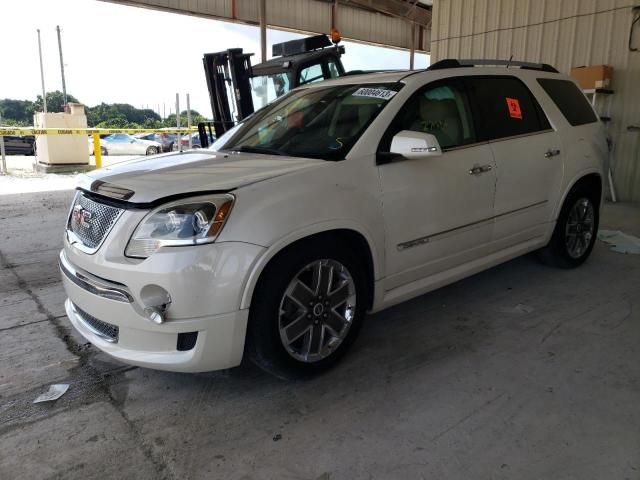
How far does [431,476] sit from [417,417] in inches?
16.3

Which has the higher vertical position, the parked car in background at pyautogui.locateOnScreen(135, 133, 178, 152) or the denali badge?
the denali badge

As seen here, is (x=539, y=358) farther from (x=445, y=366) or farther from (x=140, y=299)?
(x=140, y=299)

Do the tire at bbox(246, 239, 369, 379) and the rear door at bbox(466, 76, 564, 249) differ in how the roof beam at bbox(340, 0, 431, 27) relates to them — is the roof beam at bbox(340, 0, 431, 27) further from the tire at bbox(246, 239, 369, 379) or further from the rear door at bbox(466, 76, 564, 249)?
the tire at bbox(246, 239, 369, 379)

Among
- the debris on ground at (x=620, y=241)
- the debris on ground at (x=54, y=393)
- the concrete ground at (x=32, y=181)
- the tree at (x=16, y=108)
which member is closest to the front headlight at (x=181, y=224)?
the debris on ground at (x=54, y=393)

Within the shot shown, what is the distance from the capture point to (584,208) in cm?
457

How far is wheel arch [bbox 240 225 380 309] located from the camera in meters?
2.38

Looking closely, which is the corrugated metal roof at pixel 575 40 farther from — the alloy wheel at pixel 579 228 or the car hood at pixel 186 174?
the car hood at pixel 186 174

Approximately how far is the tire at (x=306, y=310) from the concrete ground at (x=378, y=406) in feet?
0.54

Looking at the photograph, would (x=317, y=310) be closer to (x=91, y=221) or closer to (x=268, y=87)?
(x=91, y=221)

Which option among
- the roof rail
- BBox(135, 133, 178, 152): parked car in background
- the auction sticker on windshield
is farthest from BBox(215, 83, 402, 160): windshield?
BBox(135, 133, 178, 152): parked car in background

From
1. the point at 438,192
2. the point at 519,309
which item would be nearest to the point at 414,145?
the point at 438,192

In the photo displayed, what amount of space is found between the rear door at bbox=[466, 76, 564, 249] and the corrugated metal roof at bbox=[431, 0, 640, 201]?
5435 mm

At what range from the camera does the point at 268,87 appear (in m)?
7.32

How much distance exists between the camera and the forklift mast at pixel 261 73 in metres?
6.82
